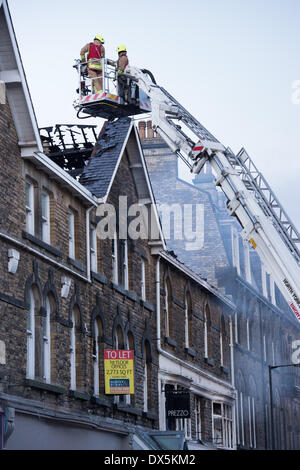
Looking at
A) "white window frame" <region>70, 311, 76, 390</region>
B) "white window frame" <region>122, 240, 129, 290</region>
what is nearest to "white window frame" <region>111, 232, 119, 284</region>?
"white window frame" <region>122, 240, 129, 290</region>

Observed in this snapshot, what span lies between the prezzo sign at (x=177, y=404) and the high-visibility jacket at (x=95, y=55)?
36.0ft

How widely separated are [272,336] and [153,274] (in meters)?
20.7

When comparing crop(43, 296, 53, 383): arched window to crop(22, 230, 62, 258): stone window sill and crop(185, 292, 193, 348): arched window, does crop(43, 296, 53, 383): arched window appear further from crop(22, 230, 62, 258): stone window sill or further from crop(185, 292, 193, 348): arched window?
crop(185, 292, 193, 348): arched window

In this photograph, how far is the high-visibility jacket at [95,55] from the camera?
35094 millimetres

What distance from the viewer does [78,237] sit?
31.8 metres

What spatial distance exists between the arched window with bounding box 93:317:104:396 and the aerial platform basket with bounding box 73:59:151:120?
6932mm

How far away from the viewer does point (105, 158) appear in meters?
35.3

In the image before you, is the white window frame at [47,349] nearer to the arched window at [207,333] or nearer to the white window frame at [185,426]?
the white window frame at [185,426]

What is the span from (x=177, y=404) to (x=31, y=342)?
11196mm

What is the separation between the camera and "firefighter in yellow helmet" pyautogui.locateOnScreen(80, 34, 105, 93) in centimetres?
3506

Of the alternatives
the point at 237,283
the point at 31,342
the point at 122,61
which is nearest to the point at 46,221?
the point at 31,342

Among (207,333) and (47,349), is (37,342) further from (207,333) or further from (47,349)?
(207,333)
